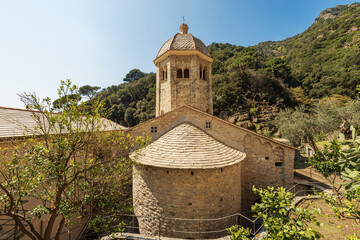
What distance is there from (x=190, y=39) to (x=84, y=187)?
12.3m

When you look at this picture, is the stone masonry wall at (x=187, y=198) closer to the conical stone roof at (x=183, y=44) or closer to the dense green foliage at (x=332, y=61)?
the conical stone roof at (x=183, y=44)

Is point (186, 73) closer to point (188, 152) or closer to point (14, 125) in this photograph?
point (188, 152)

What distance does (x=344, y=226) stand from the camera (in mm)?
6039

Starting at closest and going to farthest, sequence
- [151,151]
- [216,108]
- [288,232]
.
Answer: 1. [288,232]
2. [151,151]
3. [216,108]

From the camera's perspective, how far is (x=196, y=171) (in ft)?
22.3

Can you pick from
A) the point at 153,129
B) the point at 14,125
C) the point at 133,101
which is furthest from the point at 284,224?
the point at 133,101

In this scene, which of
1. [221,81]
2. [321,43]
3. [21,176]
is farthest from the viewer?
[321,43]

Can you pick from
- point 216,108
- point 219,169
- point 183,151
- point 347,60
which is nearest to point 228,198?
point 219,169

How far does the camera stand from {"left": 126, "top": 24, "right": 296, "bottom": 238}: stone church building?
6805mm

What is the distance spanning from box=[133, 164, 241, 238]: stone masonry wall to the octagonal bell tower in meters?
5.83

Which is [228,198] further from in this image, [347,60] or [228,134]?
[347,60]

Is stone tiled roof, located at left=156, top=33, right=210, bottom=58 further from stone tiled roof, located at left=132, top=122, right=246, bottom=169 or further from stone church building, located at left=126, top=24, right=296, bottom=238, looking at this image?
stone tiled roof, located at left=132, top=122, right=246, bottom=169

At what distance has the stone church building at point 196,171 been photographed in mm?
6805

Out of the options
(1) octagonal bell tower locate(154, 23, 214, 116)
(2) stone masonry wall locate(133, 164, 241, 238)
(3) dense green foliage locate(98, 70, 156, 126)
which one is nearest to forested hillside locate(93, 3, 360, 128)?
(3) dense green foliage locate(98, 70, 156, 126)
